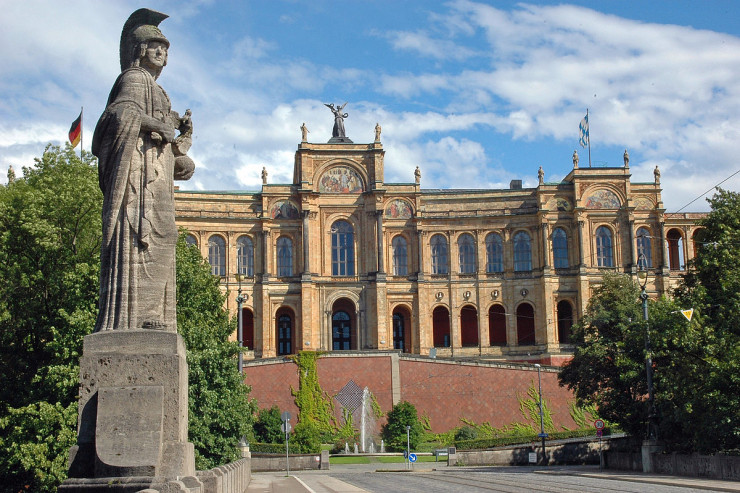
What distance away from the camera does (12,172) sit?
2154 inches

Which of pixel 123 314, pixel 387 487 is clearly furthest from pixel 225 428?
pixel 123 314

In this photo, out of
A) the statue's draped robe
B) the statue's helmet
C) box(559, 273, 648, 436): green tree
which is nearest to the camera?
the statue's draped robe

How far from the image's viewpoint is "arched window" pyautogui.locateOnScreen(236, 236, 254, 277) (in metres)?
69.2

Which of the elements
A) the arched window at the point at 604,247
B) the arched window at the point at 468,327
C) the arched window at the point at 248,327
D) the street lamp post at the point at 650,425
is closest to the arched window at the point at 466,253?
the arched window at the point at 468,327

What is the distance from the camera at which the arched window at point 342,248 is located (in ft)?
228

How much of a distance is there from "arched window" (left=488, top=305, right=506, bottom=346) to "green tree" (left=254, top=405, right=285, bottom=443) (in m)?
24.2

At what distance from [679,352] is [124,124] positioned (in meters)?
27.3

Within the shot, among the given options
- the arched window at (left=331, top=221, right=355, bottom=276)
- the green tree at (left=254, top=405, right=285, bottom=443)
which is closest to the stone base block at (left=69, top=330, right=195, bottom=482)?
the green tree at (left=254, top=405, right=285, bottom=443)

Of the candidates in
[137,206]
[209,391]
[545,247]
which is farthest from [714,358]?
[545,247]

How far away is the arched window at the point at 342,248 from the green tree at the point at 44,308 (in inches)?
1442

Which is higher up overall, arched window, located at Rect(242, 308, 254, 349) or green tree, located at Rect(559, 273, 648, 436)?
arched window, located at Rect(242, 308, 254, 349)

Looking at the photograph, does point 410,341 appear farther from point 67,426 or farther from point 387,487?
point 67,426

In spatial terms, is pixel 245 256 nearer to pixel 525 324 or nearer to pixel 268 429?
pixel 268 429

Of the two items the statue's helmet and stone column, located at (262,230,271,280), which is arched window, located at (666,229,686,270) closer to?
stone column, located at (262,230,271,280)
